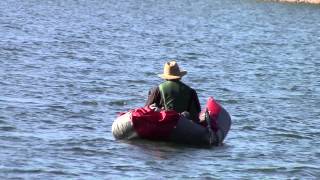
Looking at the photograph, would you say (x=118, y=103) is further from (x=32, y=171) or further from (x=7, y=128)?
(x=32, y=171)

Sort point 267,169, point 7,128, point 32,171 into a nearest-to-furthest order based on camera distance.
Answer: point 32,171 → point 267,169 → point 7,128

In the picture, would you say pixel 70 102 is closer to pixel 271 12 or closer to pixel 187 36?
pixel 187 36

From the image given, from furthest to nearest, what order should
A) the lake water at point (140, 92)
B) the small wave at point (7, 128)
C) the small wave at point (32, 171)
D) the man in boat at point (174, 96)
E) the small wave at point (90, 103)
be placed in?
the small wave at point (90, 103), the small wave at point (7, 128), the man in boat at point (174, 96), the lake water at point (140, 92), the small wave at point (32, 171)

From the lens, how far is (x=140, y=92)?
2402 cm

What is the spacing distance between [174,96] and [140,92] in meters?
7.83

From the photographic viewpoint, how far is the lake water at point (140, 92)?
15085 mm

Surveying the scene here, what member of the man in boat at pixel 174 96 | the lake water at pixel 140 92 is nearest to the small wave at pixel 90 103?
the lake water at pixel 140 92

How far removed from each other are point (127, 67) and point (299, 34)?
76.7ft

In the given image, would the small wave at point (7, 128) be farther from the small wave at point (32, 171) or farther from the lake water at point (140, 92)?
the small wave at point (32, 171)

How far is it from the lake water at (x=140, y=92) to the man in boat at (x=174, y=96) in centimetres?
61

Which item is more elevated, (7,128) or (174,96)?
(174,96)

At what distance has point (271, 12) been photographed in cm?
7312

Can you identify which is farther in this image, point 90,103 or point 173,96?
point 90,103

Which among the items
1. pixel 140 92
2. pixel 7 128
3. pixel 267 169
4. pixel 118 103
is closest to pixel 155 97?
pixel 267 169
